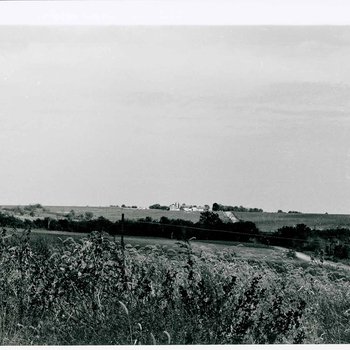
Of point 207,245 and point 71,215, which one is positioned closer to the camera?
point 71,215

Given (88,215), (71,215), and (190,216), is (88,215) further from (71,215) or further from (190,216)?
(190,216)

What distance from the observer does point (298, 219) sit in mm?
7781

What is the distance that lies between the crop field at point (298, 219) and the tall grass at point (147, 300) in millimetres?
560

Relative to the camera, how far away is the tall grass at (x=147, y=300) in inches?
253

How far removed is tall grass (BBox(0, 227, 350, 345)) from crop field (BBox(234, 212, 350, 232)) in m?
0.56

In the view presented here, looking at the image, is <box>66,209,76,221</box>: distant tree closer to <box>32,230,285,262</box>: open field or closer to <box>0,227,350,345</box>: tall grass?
<box>32,230,285,262</box>: open field

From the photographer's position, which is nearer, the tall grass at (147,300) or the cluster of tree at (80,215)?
the tall grass at (147,300)

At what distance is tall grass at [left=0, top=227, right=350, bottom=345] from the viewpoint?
6414mm

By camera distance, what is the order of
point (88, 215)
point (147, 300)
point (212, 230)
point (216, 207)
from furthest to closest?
point (212, 230) < point (88, 215) < point (216, 207) < point (147, 300)

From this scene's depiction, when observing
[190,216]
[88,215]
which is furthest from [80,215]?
[190,216]

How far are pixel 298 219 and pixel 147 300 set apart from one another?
204 cm

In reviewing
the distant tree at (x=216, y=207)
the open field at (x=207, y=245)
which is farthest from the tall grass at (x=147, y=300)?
the distant tree at (x=216, y=207)

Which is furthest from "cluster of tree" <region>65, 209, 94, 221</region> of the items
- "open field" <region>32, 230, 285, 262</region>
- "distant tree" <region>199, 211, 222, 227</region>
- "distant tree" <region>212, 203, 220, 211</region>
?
"distant tree" <region>212, 203, 220, 211</region>

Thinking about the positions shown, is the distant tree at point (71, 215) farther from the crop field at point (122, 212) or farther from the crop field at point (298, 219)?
the crop field at point (298, 219)
